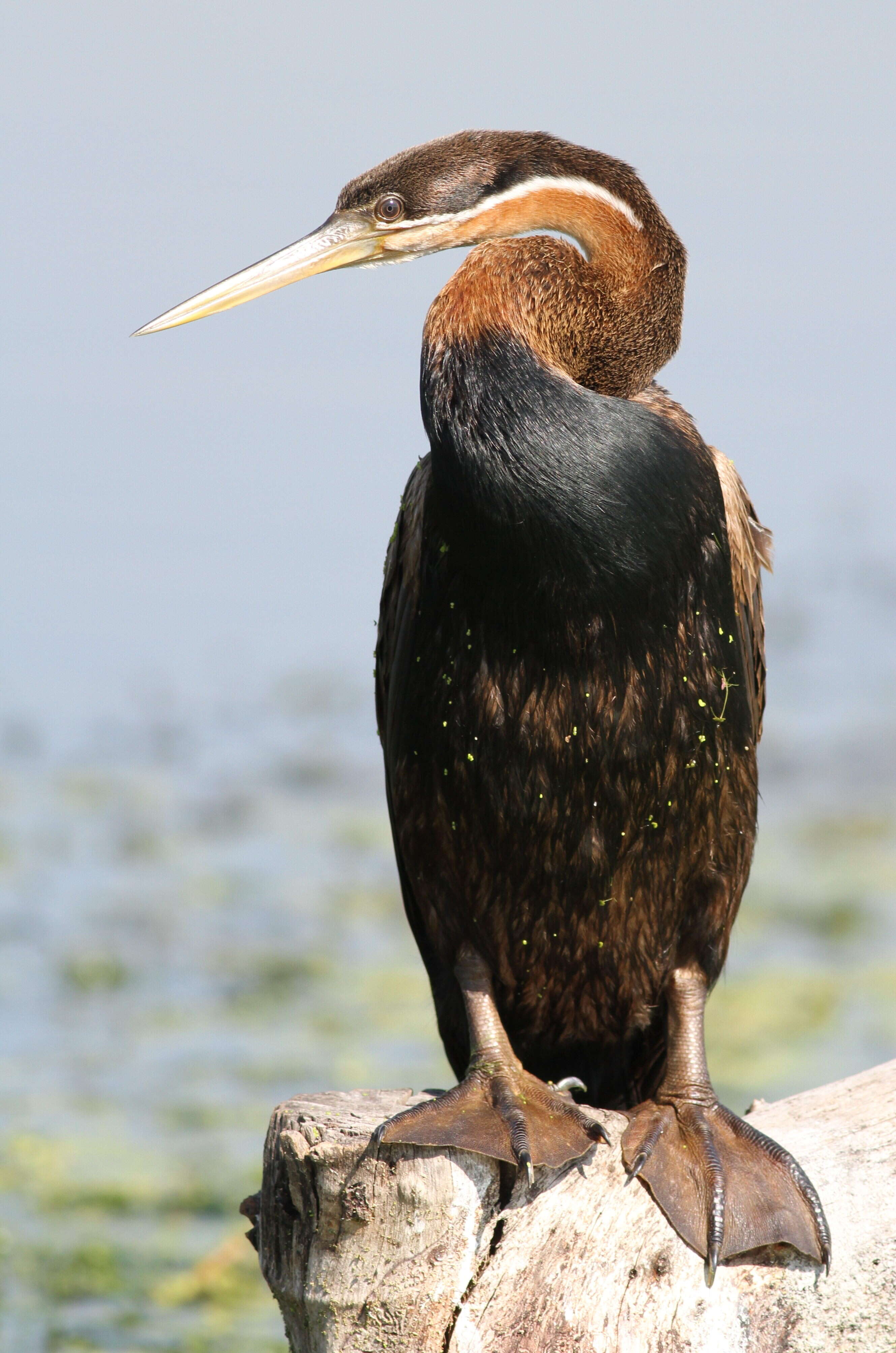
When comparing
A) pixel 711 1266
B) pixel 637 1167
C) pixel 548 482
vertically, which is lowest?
pixel 711 1266

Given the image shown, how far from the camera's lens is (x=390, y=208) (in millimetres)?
3334

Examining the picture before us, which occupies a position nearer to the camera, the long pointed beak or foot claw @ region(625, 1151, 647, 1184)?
foot claw @ region(625, 1151, 647, 1184)

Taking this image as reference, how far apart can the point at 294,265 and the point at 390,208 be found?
0.88ft

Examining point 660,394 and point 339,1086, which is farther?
point 339,1086

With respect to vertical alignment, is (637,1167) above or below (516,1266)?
above

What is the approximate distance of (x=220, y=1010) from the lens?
8.62 metres

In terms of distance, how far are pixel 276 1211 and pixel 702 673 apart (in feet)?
5.02

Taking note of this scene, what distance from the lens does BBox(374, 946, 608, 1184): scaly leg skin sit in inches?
122

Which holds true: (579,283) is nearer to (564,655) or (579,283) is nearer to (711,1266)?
(564,655)

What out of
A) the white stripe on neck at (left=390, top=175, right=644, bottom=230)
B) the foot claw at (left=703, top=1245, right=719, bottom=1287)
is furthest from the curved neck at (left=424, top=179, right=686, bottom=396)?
the foot claw at (left=703, top=1245, right=719, bottom=1287)

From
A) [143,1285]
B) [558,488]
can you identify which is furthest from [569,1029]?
[143,1285]

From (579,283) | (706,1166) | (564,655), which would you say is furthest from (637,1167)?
(579,283)

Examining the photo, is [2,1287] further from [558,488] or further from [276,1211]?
[558,488]

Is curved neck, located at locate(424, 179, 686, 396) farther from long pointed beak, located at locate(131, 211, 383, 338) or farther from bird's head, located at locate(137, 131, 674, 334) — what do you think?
long pointed beak, located at locate(131, 211, 383, 338)
